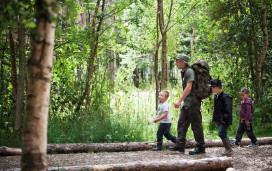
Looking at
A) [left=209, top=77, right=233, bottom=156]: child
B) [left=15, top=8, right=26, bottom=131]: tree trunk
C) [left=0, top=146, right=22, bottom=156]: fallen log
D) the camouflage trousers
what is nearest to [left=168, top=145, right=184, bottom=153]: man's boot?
the camouflage trousers

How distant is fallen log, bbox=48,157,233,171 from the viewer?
434 centimetres

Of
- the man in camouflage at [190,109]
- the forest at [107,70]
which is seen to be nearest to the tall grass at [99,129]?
the forest at [107,70]

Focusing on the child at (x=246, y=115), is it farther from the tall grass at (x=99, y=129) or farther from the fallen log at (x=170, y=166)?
the fallen log at (x=170, y=166)

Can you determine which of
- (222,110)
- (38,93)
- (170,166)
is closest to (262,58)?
(222,110)

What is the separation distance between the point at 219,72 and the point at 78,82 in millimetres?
4967

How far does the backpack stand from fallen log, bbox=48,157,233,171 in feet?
4.65

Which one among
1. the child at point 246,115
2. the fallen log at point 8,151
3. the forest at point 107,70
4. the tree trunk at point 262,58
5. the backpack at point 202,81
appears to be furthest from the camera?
the tree trunk at point 262,58

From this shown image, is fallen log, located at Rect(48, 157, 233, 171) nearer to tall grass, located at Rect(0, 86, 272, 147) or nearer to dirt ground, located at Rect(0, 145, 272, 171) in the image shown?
dirt ground, located at Rect(0, 145, 272, 171)

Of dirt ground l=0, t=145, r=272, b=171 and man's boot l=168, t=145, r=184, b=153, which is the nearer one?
dirt ground l=0, t=145, r=272, b=171

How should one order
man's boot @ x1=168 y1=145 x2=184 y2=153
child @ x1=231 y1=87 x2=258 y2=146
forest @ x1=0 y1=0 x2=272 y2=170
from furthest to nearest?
forest @ x1=0 y1=0 x2=272 y2=170 < child @ x1=231 y1=87 x2=258 y2=146 < man's boot @ x1=168 y1=145 x2=184 y2=153

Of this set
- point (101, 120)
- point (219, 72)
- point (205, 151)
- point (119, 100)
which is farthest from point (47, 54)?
point (219, 72)

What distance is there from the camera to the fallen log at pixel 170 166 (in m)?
4.34

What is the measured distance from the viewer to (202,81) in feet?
19.3

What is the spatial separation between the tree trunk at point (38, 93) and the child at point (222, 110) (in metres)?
4.05
